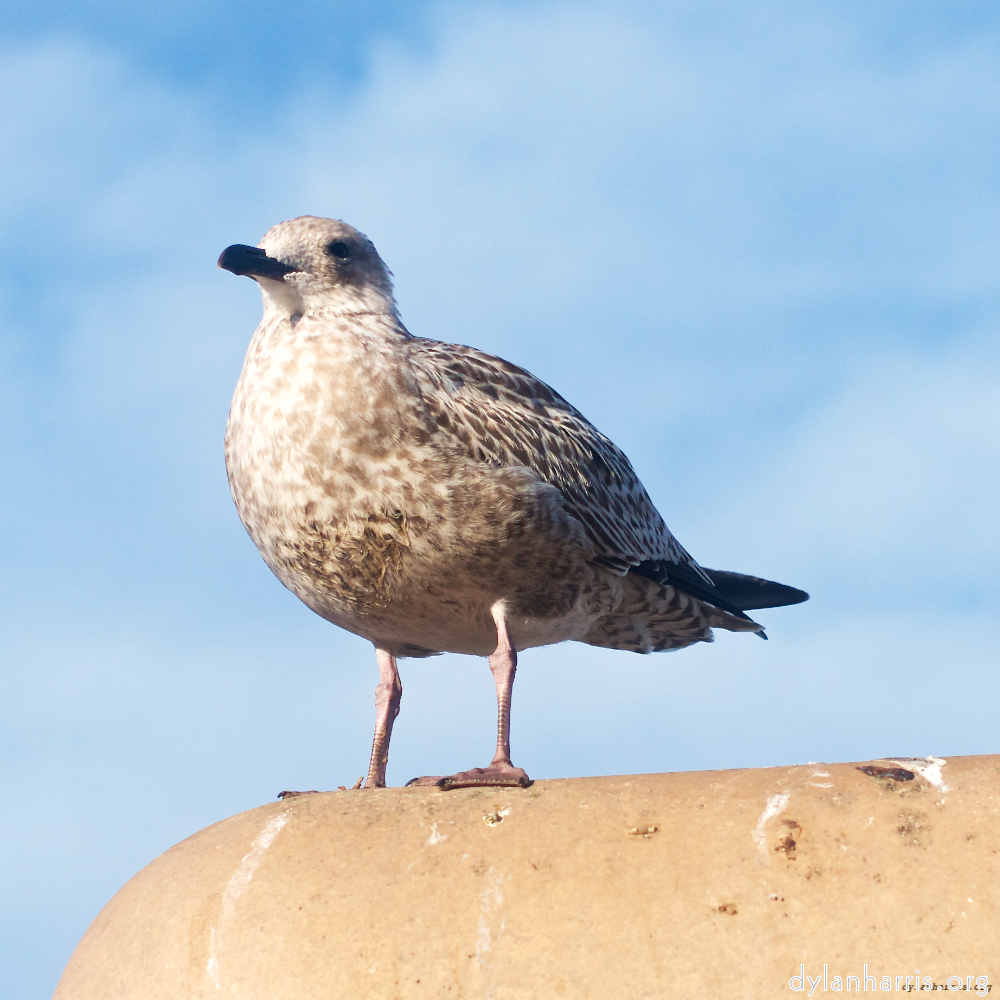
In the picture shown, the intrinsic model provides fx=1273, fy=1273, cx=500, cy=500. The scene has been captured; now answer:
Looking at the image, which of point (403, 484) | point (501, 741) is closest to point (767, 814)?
point (501, 741)

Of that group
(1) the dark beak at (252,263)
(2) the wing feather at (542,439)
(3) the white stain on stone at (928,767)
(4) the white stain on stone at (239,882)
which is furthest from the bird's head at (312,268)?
(3) the white stain on stone at (928,767)

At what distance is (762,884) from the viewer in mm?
4559

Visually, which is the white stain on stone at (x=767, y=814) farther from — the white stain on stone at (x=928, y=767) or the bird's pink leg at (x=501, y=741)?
the bird's pink leg at (x=501, y=741)

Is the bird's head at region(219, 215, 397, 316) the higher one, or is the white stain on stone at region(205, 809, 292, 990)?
the bird's head at region(219, 215, 397, 316)

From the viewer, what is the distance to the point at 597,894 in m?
4.66

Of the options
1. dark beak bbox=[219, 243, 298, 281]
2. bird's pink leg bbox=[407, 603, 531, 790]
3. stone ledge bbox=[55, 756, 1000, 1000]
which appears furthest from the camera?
A: dark beak bbox=[219, 243, 298, 281]

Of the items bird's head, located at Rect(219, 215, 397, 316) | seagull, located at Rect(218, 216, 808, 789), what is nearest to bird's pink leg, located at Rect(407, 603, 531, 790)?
seagull, located at Rect(218, 216, 808, 789)

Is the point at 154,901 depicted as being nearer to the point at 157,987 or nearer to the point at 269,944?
the point at 157,987

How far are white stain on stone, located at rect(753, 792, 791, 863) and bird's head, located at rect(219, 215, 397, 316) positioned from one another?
11.0 ft

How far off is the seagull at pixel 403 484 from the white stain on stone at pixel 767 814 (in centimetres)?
108

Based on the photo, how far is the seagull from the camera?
601cm

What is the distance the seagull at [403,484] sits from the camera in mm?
6012

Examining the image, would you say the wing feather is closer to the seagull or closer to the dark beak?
the seagull

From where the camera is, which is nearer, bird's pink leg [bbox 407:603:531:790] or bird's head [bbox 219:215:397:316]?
bird's pink leg [bbox 407:603:531:790]
